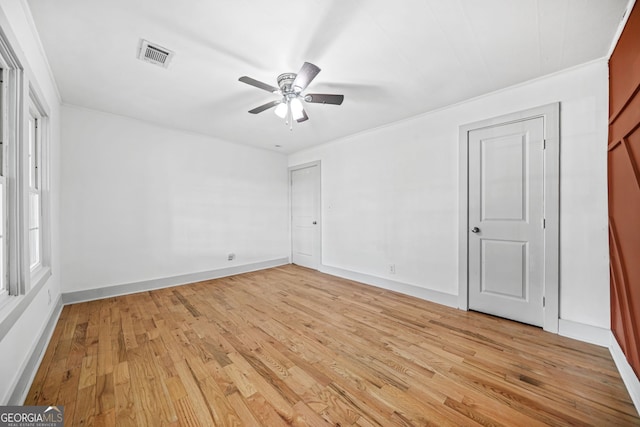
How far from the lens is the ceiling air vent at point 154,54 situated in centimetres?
192

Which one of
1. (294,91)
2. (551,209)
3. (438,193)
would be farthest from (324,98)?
(551,209)

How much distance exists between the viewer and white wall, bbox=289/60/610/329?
2.15 m

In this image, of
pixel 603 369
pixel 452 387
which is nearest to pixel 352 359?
pixel 452 387

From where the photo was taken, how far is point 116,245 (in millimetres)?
3395

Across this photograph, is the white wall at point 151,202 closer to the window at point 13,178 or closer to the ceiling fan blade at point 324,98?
the window at point 13,178

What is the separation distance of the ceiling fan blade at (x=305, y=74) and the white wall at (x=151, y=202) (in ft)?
9.14

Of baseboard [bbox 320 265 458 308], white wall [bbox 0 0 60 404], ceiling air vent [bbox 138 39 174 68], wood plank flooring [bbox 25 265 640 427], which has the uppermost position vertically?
ceiling air vent [bbox 138 39 174 68]

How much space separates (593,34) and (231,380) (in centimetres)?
364

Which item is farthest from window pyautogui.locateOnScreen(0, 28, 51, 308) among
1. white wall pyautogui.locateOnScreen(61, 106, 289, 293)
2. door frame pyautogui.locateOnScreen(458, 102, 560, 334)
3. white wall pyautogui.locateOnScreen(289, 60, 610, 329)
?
door frame pyautogui.locateOnScreen(458, 102, 560, 334)

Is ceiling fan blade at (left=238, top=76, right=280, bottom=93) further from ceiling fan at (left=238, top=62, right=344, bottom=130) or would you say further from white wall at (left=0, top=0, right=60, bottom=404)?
white wall at (left=0, top=0, right=60, bottom=404)

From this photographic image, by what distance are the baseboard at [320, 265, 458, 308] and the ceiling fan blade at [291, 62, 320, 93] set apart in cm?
285

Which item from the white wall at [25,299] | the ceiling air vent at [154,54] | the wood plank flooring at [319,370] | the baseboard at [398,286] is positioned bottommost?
the wood plank flooring at [319,370]

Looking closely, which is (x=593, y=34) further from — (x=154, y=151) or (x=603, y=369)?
(x=154, y=151)

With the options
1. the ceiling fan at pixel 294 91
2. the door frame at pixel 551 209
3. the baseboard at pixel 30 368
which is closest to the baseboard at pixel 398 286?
the door frame at pixel 551 209
